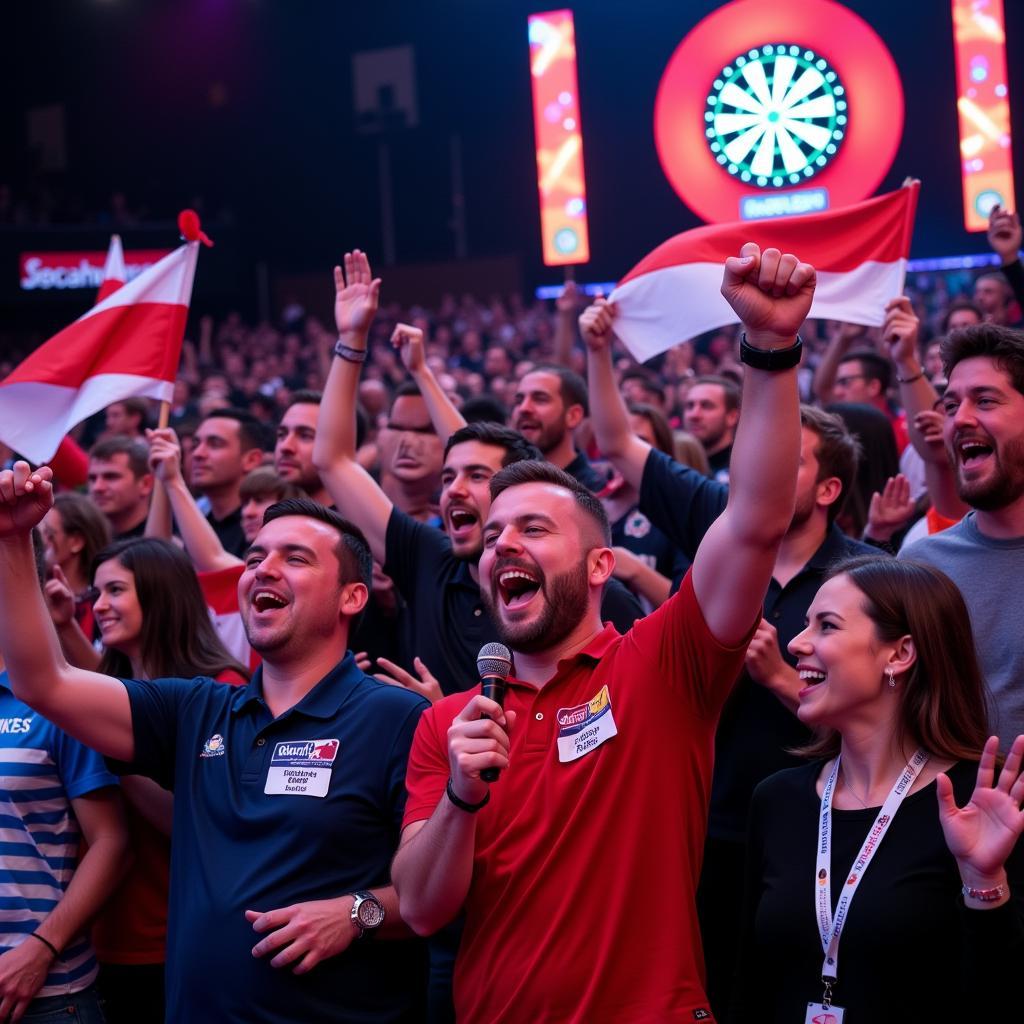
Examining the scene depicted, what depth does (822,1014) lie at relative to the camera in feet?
7.51

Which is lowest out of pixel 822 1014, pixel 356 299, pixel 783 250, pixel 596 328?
pixel 822 1014

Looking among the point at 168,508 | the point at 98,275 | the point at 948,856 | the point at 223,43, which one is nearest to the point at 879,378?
the point at 168,508

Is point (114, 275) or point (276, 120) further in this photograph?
point (276, 120)

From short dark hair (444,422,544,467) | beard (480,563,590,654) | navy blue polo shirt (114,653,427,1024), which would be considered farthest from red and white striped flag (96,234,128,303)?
beard (480,563,590,654)

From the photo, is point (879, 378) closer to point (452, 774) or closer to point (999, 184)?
point (452, 774)

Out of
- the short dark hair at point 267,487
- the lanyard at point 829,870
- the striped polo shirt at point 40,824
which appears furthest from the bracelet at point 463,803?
the short dark hair at point 267,487

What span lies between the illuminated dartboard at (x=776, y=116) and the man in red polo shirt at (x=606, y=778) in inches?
399

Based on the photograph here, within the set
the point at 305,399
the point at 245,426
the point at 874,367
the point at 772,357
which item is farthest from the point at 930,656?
the point at 245,426

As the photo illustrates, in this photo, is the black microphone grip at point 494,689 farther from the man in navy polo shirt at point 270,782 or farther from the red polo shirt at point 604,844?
the man in navy polo shirt at point 270,782

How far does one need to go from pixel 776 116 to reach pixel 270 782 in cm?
1049

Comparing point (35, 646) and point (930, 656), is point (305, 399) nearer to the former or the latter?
point (35, 646)

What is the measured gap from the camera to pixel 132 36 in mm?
20422

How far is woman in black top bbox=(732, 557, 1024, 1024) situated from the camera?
2152mm

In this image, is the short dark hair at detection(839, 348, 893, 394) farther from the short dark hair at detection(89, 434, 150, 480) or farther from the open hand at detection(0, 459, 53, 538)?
the open hand at detection(0, 459, 53, 538)
